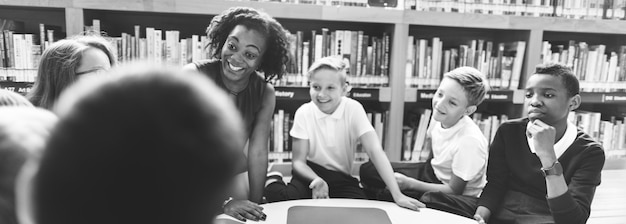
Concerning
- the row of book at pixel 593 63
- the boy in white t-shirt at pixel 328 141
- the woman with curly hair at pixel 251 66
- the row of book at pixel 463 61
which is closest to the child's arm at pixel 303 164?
the boy in white t-shirt at pixel 328 141

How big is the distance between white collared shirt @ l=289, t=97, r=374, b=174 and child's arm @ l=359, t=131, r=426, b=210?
0.12 m

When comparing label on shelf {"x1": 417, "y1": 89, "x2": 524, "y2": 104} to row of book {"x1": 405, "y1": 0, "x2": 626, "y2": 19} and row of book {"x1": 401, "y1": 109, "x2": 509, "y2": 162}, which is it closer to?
row of book {"x1": 401, "y1": 109, "x2": 509, "y2": 162}

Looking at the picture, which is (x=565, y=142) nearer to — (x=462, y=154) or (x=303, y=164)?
(x=462, y=154)

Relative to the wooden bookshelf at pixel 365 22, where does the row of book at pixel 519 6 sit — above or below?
Result: above

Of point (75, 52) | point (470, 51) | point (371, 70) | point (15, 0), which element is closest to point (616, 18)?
point (470, 51)

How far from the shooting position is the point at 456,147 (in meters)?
1.82

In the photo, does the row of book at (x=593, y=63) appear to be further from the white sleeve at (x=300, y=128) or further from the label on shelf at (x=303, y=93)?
the white sleeve at (x=300, y=128)

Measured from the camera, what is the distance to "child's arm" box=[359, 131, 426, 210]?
145cm

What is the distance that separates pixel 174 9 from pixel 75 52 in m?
0.96

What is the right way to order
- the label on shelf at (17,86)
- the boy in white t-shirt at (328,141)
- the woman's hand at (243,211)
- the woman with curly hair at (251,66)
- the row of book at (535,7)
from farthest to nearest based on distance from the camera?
the row of book at (535,7), the label on shelf at (17,86), the boy in white t-shirt at (328,141), the woman with curly hair at (251,66), the woman's hand at (243,211)

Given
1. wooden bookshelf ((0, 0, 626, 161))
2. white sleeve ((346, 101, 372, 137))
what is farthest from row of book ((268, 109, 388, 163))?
white sleeve ((346, 101, 372, 137))

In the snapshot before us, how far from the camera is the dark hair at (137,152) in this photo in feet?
0.71

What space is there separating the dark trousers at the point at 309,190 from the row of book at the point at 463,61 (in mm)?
969

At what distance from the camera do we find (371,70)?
8.79 ft
